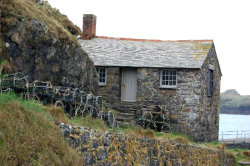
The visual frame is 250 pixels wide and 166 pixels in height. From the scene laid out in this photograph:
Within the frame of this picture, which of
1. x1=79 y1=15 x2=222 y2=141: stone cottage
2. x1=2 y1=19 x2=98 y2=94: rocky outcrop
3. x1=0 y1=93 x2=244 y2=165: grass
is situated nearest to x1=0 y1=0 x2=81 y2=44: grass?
x1=2 y1=19 x2=98 y2=94: rocky outcrop

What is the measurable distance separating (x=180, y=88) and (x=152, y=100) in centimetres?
172

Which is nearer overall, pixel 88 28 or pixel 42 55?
pixel 42 55

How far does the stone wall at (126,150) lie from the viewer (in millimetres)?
9185

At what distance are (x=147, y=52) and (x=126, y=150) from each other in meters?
14.2

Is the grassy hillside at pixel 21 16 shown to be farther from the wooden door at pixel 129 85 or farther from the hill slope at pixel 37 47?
the wooden door at pixel 129 85

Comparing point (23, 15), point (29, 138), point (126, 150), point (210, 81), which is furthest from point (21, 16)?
point (210, 81)

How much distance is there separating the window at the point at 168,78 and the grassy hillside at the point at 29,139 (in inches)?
580

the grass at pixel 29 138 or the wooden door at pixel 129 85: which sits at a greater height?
the wooden door at pixel 129 85

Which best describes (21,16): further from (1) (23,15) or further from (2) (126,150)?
(2) (126,150)

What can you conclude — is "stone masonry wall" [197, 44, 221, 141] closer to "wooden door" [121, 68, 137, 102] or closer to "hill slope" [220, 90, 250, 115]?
"wooden door" [121, 68, 137, 102]

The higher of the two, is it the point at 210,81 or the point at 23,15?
the point at 23,15

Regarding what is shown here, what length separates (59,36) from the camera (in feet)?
46.1

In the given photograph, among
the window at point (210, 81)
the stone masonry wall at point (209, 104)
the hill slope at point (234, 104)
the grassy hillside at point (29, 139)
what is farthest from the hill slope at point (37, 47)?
the hill slope at point (234, 104)

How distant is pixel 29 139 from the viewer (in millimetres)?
7387
